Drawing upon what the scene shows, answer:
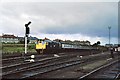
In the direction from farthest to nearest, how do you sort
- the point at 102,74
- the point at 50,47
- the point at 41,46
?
the point at 50,47 → the point at 41,46 → the point at 102,74

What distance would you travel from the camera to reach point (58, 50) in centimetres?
5506

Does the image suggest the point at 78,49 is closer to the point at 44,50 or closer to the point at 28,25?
the point at 44,50

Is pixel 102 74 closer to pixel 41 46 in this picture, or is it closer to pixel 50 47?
pixel 41 46

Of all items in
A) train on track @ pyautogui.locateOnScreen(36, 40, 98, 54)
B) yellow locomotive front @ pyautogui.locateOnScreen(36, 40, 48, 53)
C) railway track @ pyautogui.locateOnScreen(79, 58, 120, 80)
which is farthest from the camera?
train on track @ pyautogui.locateOnScreen(36, 40, 98, 54)

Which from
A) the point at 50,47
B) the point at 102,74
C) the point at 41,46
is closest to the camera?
the point at 102,74

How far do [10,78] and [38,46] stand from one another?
3715cm

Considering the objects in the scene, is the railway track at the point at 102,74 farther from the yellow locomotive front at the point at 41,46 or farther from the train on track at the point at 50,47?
the train on track at the point at 50,47

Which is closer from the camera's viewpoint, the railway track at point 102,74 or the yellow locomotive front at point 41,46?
the railway track at point 102,74

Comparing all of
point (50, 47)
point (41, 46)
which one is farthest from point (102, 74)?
point (50, 47)

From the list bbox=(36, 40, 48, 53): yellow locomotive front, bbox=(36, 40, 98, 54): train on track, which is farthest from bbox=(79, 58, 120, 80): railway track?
bbox=(36, 40, 98, 54): train on track

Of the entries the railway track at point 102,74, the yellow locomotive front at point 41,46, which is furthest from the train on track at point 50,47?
the railway track at point 102,74

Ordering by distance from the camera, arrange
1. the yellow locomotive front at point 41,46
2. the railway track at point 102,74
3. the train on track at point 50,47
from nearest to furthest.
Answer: the railway track at point 102,74
the yellow locomotive front at point 41,46
the train on track at point 50,47

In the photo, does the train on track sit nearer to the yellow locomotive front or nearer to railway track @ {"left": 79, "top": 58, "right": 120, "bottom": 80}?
the yellow locomotive front

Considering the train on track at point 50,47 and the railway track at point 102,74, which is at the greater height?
the train on track at point 50,47
